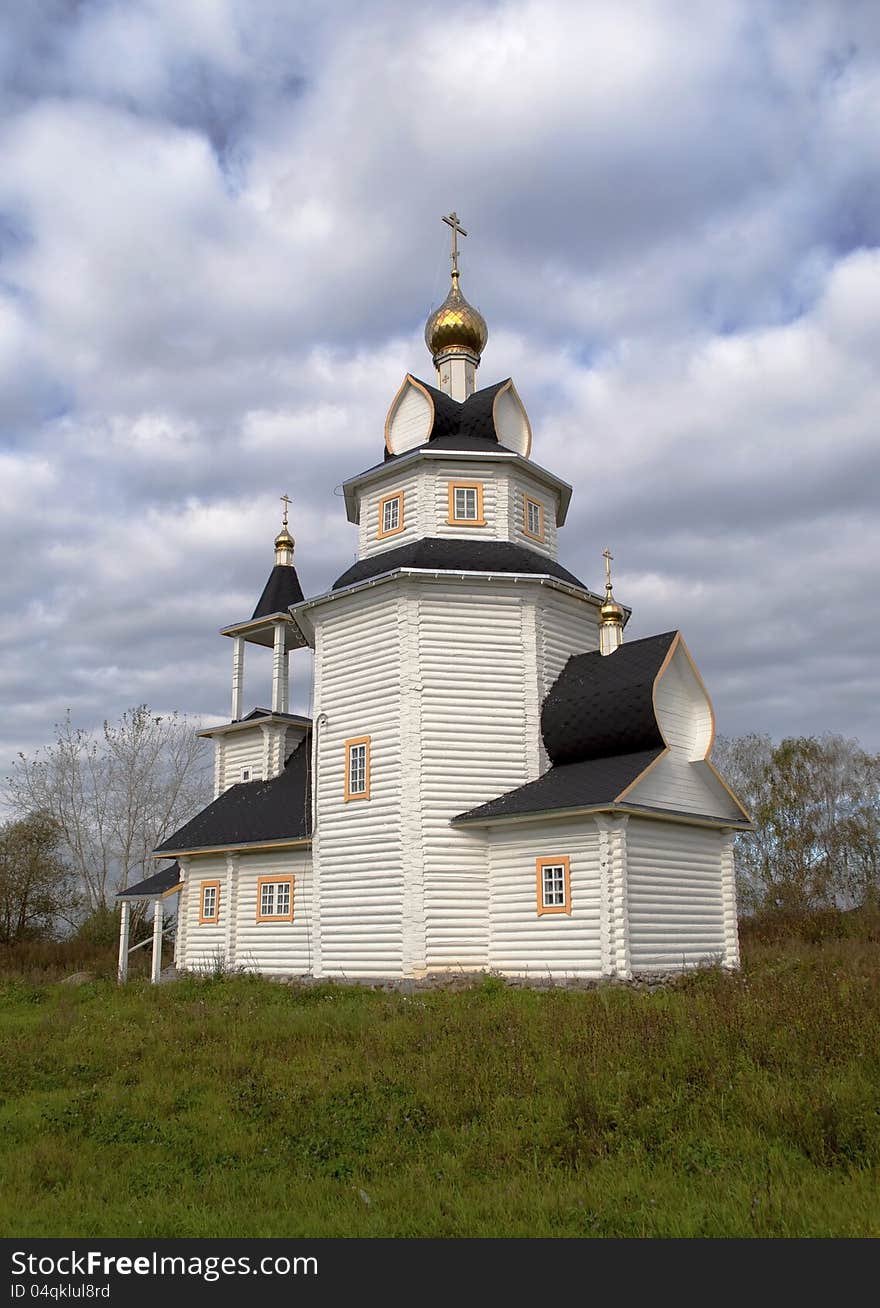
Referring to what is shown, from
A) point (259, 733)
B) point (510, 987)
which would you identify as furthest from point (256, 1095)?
point (259, 733)

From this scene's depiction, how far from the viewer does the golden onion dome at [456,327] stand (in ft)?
76.7

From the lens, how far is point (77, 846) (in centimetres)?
4231

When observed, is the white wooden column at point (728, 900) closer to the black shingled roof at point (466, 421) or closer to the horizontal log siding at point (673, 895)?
the horizontal log siding at point (673, 895)

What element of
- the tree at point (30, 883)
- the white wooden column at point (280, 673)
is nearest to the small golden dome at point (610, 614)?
the white wooden column at point (280, 673)

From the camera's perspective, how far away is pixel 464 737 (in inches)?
720

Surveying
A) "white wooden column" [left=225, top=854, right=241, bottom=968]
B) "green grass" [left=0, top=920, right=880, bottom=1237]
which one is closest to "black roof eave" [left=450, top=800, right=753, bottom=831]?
"green grass" [left=0, top=920, right=880, bottom=1237]

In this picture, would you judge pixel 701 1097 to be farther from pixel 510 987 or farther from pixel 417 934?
pixel 417 934

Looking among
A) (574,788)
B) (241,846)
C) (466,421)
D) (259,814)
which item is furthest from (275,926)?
(466,421)

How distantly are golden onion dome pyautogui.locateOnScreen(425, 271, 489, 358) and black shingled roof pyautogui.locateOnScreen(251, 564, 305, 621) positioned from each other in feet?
23.5

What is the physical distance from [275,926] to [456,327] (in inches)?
542

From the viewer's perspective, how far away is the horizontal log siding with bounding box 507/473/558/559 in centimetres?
2064

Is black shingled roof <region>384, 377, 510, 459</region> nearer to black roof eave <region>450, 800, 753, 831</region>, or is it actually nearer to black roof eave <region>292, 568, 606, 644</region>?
black roof eave <region>292, 568, 606, 644</region>

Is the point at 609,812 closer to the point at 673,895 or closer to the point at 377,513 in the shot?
the point at 673,895
